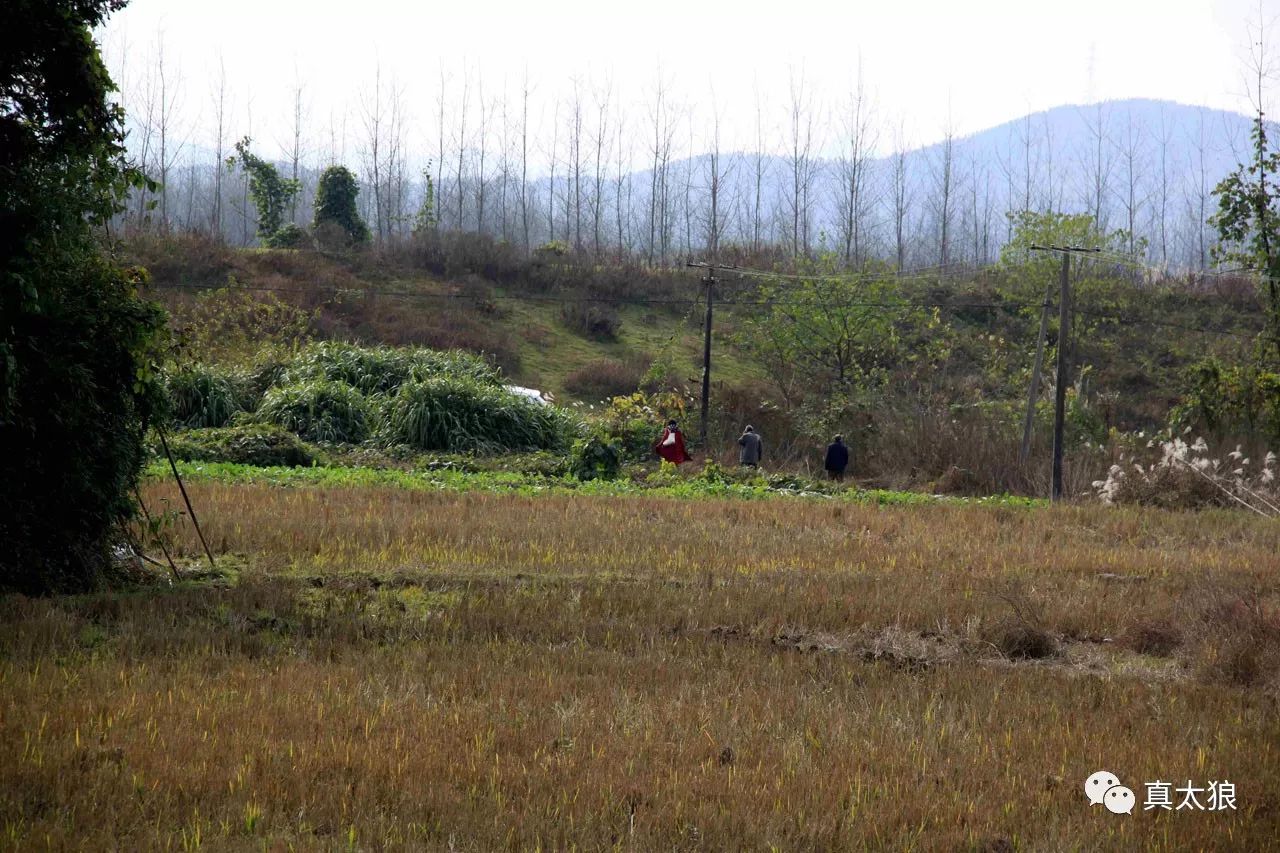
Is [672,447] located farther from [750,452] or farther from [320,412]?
[320,412]

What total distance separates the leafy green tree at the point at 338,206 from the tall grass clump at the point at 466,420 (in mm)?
25774

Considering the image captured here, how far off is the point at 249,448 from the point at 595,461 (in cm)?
777

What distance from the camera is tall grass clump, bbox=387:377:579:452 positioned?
3014 centimetres

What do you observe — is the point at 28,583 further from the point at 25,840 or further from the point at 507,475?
the point at 507,475

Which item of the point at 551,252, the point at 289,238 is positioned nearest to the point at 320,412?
the point at 289,238

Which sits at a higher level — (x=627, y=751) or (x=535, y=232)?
(x=535, y=232)

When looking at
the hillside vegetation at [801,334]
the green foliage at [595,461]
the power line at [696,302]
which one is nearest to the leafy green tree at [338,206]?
the hillside vegetation at [801,334]

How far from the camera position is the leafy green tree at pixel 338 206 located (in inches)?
2184

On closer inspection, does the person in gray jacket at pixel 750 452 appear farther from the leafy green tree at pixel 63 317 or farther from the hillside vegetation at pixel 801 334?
the leafy green tree at pixel 63 317

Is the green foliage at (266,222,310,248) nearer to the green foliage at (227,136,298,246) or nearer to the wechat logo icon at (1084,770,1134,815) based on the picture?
the green foliage at (227,136,298,246)

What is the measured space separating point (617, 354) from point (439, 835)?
42996mm

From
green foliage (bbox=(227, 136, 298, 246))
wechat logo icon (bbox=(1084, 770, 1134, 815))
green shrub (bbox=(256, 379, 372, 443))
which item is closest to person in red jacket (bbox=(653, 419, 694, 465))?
green shrub (bbox=(256, 379, 372, 443))

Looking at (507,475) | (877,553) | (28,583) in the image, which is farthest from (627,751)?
(507,475)

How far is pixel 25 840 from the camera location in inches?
220
